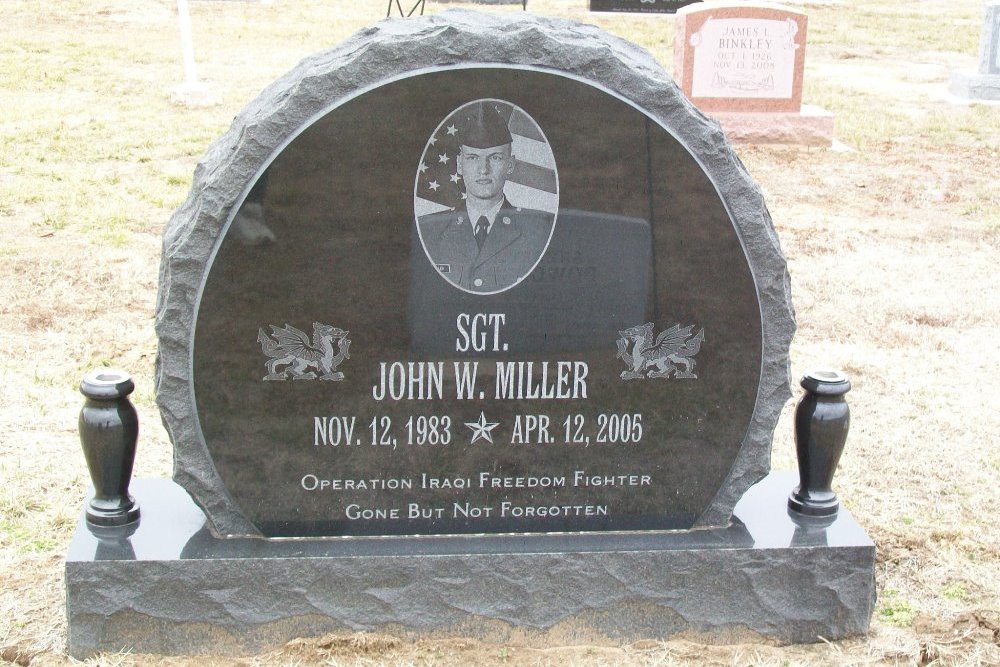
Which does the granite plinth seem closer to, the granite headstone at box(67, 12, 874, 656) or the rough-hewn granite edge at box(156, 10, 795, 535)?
the granite headstone at box(67, 12, 874, 656)

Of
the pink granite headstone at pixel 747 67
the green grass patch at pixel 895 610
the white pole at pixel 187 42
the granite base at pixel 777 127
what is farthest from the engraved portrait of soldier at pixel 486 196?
the white pole at pixel 187 42

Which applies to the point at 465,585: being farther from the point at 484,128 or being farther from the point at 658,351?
the point at 484,128

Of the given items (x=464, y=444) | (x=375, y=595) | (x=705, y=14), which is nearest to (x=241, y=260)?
(x=464, y=444)

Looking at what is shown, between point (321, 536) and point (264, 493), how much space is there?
20cm

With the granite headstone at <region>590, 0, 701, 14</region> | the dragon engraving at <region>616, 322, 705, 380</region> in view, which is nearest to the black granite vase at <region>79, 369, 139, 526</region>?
the dragon engraving at <region>616, 322, 705, 380</region>

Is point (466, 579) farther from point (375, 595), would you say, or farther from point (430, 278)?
point (430, 278)

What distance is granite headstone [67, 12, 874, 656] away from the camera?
3.02 m

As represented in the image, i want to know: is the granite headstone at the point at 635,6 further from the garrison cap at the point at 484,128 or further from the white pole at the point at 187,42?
the garrison cap at the point at 484,128

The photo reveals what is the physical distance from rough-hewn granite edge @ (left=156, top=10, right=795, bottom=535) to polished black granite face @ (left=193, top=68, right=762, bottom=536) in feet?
0.13

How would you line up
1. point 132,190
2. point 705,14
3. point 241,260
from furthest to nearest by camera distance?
point 705,14
point 132,190
point 241,260

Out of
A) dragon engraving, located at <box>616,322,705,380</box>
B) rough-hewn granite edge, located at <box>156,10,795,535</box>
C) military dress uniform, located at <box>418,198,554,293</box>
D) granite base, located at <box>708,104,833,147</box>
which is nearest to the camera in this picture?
rough-hewn granite edge, located at <box>156,10,795,535</box>

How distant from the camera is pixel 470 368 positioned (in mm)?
3191

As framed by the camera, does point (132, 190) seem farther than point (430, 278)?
Yes

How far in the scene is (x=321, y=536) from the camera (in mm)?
3260
